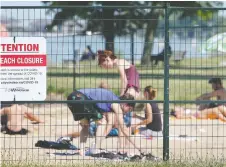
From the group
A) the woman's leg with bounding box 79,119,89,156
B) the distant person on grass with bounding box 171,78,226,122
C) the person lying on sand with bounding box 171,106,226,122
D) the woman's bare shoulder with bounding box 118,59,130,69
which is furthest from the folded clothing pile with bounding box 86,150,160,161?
the distant person on grass with bounding box 171,78,226,122

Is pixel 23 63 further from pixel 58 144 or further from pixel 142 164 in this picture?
pixel 58 144

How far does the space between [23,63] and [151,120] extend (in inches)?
152

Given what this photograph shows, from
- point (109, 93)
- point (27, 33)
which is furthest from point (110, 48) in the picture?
point (27, 33)

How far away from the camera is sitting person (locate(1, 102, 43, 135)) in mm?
12914

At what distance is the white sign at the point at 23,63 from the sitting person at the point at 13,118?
2993 mm

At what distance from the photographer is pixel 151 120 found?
12781mm

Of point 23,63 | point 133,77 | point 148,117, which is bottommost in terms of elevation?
point 148,117

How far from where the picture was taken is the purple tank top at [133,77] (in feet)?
36.1

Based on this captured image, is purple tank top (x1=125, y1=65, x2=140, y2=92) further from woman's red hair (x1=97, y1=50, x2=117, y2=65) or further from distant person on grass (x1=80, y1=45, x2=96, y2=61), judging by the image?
distant person on grass (x1=80, y1=45, x2=96, y2=61)

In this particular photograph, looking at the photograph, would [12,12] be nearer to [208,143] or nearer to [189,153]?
[189,153]

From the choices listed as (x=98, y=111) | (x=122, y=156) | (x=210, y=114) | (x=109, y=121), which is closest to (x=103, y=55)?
(x=98, y=111)

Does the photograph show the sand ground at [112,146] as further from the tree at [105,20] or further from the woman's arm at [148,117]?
the tree at [105,20]

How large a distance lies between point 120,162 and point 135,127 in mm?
2995

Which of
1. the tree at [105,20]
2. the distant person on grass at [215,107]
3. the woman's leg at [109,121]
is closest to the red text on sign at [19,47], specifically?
the tree at [105,20]
